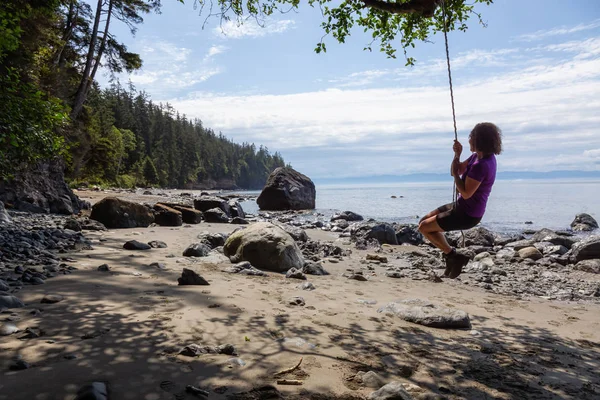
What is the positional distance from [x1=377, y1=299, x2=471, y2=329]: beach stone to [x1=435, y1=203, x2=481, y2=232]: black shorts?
1.21 meters

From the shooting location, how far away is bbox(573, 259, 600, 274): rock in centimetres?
1095

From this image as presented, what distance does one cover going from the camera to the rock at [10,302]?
4.46 m

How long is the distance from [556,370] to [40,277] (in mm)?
6782

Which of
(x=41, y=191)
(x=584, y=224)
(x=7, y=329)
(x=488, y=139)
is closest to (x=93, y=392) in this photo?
(x=7, y=329)

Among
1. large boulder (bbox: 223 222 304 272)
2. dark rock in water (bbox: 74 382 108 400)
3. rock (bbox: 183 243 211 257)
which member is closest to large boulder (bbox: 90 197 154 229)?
rock (bbox: 183 243 211 257)

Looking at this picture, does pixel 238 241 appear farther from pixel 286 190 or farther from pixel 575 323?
pixel 286 190

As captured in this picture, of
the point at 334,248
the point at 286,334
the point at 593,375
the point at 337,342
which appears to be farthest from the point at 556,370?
the point at 334,248

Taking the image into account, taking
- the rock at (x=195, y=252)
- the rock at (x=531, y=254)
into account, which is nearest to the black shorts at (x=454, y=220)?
the rock at (x=195, y=252)

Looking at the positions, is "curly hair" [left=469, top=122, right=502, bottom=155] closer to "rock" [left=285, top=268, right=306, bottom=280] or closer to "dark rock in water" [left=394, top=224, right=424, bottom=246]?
"rock" [left=285, top=268, right=306, bottom=280]

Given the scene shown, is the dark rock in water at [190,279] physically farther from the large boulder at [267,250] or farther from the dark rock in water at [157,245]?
the dark rock in water at [157,245]

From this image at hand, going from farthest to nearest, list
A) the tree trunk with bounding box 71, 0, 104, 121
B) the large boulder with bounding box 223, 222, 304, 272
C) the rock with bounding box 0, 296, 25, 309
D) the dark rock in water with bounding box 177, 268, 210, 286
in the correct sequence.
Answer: the tree trunk with bounding box 71, 0, 104, 121 < the large boulder with bounding box 223, 222, 304, 272 < the dark rock in water with bounding box 177, 268, 210, 286 < the rock with bounding box 0, 296, 25, 309

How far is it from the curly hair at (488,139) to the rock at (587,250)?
894 cm

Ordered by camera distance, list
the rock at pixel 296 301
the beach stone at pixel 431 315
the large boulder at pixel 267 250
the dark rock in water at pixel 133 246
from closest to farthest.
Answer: the beach stone at pixel 431 315, the rock at pixel 296 301, the large boulder at pixel 267 250, the dark rock in water at pixel 133 246

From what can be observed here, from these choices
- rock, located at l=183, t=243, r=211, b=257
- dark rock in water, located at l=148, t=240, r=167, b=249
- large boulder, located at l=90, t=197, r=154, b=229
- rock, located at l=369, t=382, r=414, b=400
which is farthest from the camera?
large boulder, located at l=90, t=197, r=154, b=229
